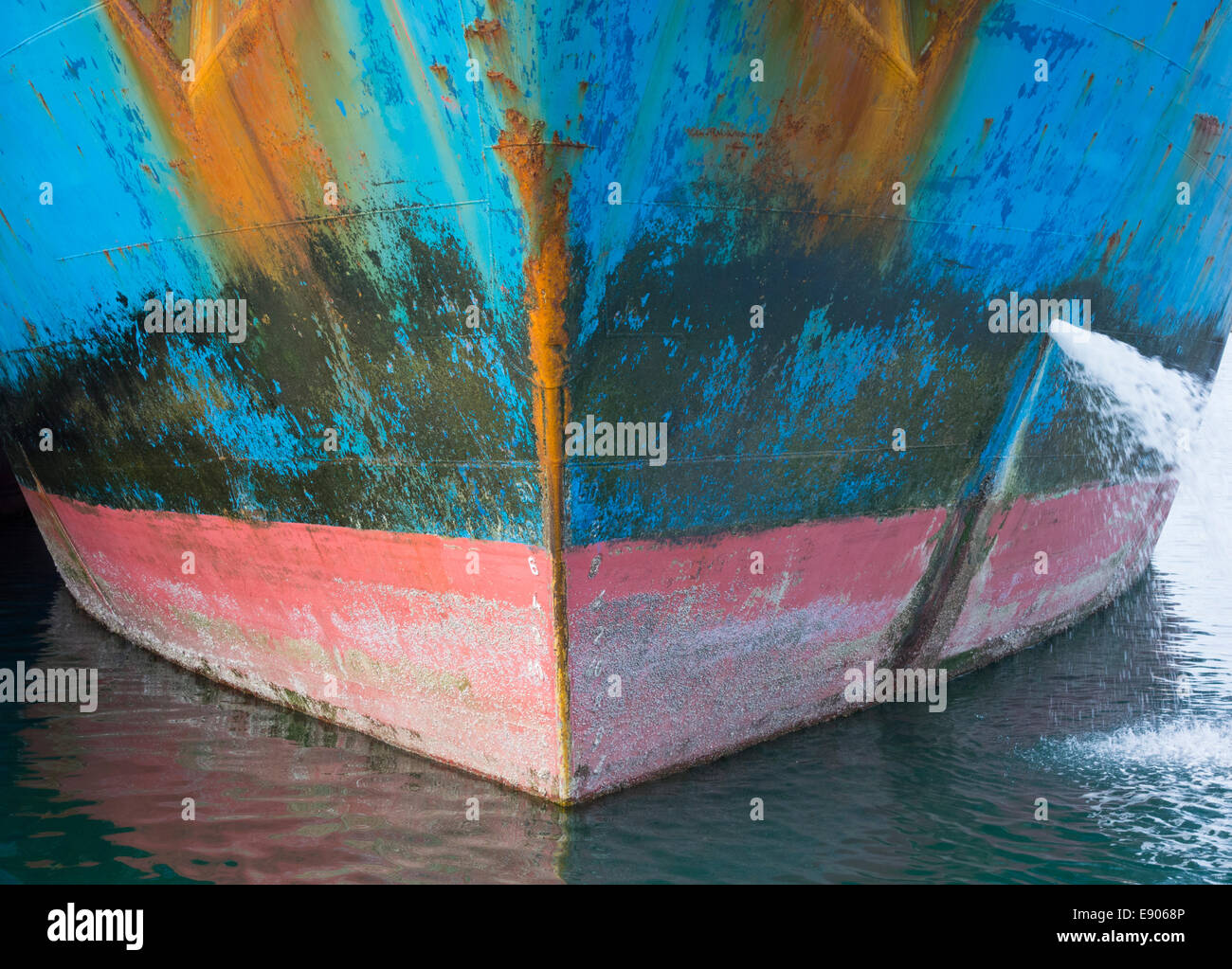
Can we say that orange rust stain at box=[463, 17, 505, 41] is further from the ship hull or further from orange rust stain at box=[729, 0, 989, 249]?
orange rust stain at box=[729, 0, 989, 249]

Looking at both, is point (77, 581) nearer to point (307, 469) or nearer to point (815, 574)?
point (307, 469)

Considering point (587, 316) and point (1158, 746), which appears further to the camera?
point (1158, 746)

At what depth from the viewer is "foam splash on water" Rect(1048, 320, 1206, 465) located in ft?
18.6

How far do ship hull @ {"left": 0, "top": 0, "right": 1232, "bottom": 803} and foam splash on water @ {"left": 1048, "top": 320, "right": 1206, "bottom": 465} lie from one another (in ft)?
0.56

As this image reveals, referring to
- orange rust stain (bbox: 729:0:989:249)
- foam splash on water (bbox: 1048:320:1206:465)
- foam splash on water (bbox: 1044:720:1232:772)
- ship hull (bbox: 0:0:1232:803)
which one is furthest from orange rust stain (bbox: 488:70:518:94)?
foam splash on water (bbox: 1044:720:1232:772)

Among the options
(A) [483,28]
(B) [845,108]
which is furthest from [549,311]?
(B) [845,108]

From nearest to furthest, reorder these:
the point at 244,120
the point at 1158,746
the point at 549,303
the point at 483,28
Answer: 1. the point at 483,28
2. the point at 549,303
3. the point at 244,120
4. the point at 1158,746

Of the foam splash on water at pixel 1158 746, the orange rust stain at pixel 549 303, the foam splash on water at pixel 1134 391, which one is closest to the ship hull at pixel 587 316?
the orange rust stain at pixel 549 303

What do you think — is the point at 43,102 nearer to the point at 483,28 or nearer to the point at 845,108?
the point at 483,28

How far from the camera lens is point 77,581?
7875 millimetres

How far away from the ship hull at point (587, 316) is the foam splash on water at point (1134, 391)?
0.17 meters

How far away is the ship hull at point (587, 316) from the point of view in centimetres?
337

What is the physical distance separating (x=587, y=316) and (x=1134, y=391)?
14.9 ft

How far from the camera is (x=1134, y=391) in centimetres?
642
